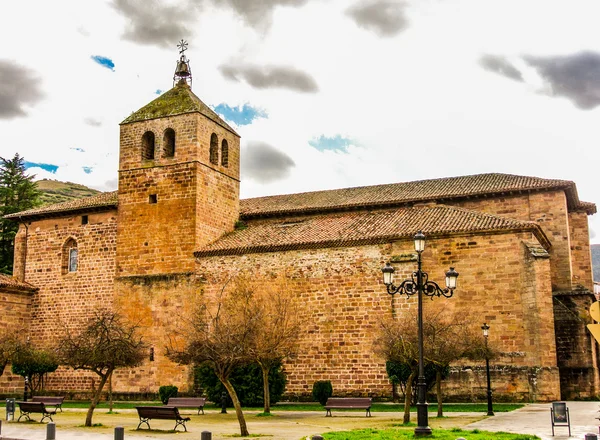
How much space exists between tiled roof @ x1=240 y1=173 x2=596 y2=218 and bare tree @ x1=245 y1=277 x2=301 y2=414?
6.02 meters

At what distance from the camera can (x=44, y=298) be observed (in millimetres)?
34156

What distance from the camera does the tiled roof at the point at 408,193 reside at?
3047 cm

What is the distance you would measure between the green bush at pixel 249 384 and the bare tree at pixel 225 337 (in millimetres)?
2200

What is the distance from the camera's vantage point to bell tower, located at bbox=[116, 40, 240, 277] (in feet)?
103

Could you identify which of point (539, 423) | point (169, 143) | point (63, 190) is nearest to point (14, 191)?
point (169, 143)

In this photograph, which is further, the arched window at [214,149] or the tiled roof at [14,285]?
the arched window at [214,149]

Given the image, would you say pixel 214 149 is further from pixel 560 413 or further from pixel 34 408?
pixel 560 413

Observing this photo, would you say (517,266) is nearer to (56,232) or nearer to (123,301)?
(123,301)

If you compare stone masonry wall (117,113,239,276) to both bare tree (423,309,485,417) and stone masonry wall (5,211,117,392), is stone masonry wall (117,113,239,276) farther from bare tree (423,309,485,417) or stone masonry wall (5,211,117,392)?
bare tree (423,309,485,417)

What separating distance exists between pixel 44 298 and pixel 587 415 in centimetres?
2588

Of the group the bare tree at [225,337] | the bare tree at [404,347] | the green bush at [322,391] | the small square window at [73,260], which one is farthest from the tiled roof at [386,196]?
the bare tree at [404,347]

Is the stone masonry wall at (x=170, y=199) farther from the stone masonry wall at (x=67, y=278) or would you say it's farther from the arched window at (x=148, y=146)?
the stone masonry wall at (x=67, y=278)

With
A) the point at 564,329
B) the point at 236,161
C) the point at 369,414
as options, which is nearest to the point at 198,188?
the point at 236,161

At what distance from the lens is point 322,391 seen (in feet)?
85.9
